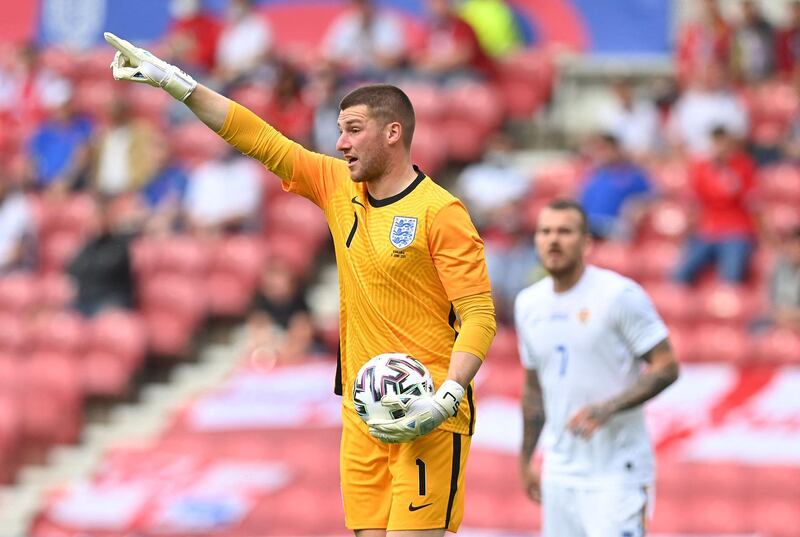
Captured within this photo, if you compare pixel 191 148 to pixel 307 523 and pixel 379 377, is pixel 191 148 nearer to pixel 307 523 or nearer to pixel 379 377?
pixel 307 523

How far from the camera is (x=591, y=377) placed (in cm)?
687

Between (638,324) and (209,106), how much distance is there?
7.35 feet

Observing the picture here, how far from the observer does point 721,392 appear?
36.1ft

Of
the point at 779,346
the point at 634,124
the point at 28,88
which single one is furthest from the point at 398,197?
the point at 28,88

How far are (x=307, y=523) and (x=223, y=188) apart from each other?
187 inches

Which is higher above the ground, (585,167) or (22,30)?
(22,30)

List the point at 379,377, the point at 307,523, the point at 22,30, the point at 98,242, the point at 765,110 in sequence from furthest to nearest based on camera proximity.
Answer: the point at 22,30 → the point at 765,110 → the point at 98,242 → the point at 307,523 → the point at 379,377

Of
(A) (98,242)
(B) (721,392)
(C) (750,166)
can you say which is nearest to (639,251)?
(C) (750,166)

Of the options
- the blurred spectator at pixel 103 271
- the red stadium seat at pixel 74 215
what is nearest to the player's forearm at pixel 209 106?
the blurred spectator at pixel 103 271

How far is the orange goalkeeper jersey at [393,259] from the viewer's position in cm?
559

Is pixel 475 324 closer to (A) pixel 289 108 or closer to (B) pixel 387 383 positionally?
(B) pixel 387 383

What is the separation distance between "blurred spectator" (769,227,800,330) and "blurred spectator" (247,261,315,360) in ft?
12.0

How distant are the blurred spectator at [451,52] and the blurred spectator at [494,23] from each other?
906mm

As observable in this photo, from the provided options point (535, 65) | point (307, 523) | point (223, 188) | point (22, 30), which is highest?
point (22, 30)
